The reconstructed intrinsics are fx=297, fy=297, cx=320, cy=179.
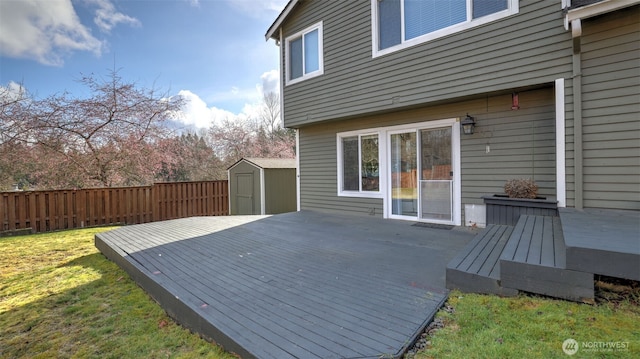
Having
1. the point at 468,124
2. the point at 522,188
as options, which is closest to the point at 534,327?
the point at 522,188

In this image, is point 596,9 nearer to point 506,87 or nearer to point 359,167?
point 506,87

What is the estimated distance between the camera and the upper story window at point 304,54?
7543 millimetres

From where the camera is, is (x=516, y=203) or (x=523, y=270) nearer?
(x=523, y=270)

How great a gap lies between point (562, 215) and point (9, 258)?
9.63m

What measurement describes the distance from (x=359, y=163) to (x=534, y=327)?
5503mm

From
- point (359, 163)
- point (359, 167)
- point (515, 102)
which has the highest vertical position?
point (515, 102)

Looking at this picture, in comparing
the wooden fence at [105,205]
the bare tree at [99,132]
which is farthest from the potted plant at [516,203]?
the bare tree at [99,132]

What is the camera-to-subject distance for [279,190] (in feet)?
38.2

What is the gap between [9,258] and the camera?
5.89 meters

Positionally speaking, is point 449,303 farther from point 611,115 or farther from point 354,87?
point 354,87

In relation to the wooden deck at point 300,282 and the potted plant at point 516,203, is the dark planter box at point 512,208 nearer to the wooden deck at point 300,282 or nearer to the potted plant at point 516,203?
the potted plant at point 516,203

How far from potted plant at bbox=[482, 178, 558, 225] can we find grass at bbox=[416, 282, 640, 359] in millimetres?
2032

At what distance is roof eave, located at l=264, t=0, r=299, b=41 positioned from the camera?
7.83 meters

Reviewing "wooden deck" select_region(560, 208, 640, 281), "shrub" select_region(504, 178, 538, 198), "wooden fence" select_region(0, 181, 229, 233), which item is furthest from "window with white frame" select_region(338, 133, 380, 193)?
"wooden fence" select_region(0, 181, 229, 233)
